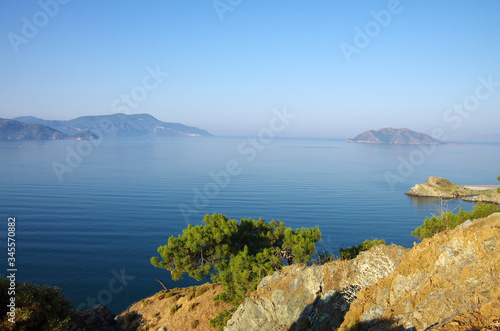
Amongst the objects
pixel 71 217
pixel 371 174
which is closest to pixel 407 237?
pixel 71 217

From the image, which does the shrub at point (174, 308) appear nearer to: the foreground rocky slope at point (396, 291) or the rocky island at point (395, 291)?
the foreground rocky slope at point (396, 291)

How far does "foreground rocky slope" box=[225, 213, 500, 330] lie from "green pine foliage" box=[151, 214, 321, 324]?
2.78 metres

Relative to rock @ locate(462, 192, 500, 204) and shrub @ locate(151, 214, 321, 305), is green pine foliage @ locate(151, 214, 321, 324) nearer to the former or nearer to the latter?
shrub @ locate(151, 214, 321, 305)

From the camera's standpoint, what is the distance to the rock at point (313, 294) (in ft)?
55.1

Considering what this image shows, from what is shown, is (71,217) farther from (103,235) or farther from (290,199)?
(290,199)

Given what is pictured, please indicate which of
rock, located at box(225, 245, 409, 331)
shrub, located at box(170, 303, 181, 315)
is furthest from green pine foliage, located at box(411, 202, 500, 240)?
shrub, located at box(170, 303, 181, 315)

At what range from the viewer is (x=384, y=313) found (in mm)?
13000

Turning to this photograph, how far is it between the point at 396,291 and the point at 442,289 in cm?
204

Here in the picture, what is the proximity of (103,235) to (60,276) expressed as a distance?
1447 centimetres

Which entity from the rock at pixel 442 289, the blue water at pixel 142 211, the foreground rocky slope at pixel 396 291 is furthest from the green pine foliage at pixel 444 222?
the rock at pixel 442 289

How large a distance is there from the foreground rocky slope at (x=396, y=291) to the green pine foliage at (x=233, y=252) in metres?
2.78

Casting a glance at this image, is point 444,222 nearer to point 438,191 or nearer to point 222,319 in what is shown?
point 222,319

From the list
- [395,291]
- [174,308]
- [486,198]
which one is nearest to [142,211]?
[174,308]

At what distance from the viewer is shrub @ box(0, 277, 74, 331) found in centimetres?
1952
